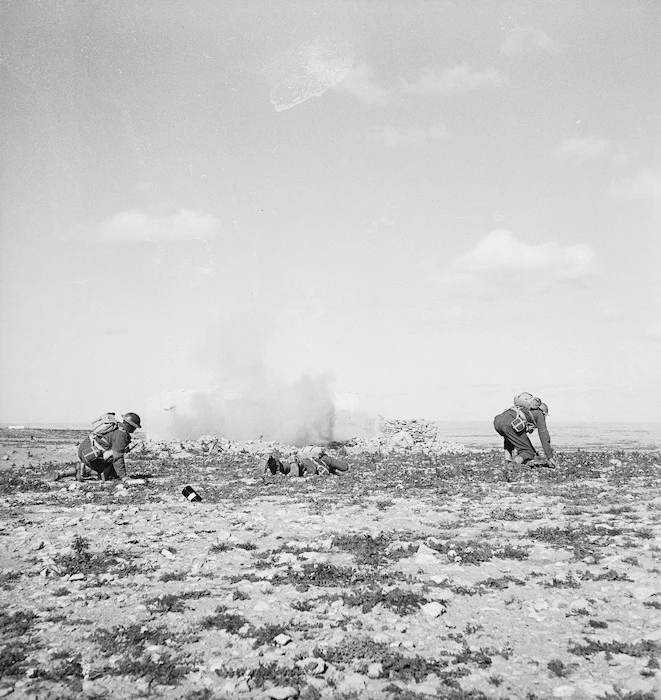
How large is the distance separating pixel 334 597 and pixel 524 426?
1537 centimetres

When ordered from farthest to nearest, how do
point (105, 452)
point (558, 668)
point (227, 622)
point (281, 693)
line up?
point (105, 452), point (227, 622), point (558, 668), point (281, 693)

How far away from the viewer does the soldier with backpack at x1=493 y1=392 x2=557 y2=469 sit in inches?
832

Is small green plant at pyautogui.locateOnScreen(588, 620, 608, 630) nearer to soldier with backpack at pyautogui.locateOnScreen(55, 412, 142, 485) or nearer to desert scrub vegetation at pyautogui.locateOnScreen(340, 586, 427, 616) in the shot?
desert scrub vegetation at pyautogui.locateOnScreen(340, 586, 427, 616)

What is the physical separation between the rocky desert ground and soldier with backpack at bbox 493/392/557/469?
19.2ft

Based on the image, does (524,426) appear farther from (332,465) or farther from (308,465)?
(308,465)

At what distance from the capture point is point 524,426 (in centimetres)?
2111

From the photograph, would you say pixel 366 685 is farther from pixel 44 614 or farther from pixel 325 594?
pixel 44 614

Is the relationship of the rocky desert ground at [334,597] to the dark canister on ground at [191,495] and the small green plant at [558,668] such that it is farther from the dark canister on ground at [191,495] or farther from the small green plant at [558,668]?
the dark canister on ground at [191,495]

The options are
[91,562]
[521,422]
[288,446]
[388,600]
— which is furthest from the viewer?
[288,446]

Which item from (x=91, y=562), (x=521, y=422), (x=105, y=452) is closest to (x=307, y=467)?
(x=105, y=452)

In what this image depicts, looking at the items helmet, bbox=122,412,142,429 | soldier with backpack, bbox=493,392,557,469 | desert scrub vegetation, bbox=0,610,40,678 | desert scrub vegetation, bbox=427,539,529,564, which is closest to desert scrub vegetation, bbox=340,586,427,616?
desert scrub vegetation, bbox=427,539,529,564

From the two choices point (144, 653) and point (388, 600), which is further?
point (388, 600)

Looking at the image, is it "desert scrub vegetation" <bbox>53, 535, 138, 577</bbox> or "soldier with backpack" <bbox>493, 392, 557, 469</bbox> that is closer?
"desert scrub vegetation" <bbox>53, 535, 138, 577</bbox>

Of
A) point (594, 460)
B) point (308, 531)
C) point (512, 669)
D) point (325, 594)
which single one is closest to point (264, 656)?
point (325, 594)
